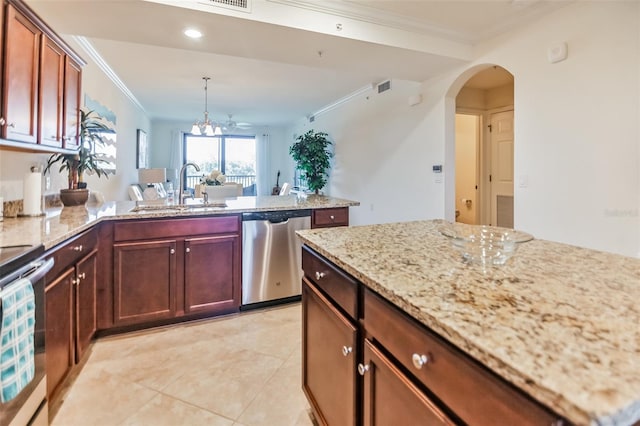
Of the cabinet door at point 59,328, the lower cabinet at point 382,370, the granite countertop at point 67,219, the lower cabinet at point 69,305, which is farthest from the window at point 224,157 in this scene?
the lower cabinet at point 382,370

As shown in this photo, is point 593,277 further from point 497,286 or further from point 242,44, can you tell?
point 242,44

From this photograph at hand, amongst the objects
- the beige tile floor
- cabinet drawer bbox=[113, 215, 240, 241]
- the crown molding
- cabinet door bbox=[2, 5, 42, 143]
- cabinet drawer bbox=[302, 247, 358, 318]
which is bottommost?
the beige tile floor

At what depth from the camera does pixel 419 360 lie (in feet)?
2.48

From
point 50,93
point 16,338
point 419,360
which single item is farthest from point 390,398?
point 50,93

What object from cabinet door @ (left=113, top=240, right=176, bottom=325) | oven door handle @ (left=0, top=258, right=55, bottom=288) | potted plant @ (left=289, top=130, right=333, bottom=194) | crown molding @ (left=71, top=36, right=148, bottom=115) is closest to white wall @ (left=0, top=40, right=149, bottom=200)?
crown molding @ (left=71, top=36, right=148, bottom=115)

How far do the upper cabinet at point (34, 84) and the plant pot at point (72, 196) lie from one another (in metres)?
0.49

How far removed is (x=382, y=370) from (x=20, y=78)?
2272 mm

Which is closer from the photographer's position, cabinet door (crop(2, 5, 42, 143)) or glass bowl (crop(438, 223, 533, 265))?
glass bowl (crop(438, 223, 533, 265))

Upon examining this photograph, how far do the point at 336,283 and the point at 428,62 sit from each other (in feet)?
10.0

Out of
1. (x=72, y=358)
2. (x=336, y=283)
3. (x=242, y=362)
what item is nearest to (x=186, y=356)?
(x=242, y=362)

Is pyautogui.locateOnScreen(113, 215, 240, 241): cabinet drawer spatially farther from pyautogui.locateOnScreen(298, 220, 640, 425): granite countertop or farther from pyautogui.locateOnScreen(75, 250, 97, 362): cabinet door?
pyautogui.locateOnScreen(298, 220, 640, 425): granite countertop

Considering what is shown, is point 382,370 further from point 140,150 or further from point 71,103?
point 140,150

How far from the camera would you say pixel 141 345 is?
7.57ft

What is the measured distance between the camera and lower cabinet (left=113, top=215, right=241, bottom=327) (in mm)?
2387
